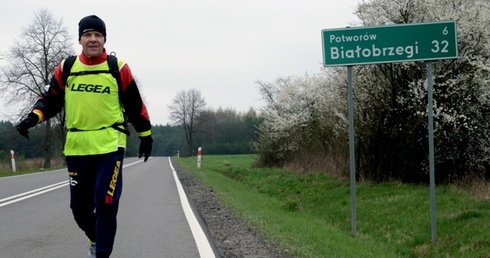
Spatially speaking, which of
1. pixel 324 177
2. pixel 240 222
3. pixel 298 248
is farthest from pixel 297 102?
pixel 298 248

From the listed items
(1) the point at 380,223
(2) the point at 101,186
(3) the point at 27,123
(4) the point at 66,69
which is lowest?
Answer: (1) the point at 380,223

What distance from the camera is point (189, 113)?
95125mm

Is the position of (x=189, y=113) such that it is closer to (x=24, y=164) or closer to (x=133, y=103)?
(x=24, y=164)

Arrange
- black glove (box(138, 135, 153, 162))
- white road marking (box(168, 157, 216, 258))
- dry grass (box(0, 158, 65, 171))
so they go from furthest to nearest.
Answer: dry grass (box(0, 158, 65, 171)), white road marking (box(168, 157, 216, 258)), black glove (box(138, 135, 153, 162))

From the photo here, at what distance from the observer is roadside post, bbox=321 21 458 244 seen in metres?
7.71

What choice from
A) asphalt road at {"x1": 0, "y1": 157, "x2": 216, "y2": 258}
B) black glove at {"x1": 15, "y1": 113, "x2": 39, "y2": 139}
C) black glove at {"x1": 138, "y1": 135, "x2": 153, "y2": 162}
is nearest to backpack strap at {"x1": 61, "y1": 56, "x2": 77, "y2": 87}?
black glove at {"x1": 15, "y1": 113, "x2": 39, "y2": 139}

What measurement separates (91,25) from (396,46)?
5042 millimetres

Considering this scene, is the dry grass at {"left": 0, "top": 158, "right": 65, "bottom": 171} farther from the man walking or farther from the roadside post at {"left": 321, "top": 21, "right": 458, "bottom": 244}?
the man walking

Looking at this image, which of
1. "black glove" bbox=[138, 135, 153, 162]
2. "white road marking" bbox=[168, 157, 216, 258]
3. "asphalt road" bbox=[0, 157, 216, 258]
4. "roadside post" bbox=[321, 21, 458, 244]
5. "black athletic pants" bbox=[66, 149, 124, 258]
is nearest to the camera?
"black athletic pants" bbox=[66, 149, 124, 258]

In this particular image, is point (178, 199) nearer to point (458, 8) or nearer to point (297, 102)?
point (458, 8)

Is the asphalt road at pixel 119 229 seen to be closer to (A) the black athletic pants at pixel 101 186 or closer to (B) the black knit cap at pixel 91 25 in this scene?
(A) the black athletic pants at pixel 101 186

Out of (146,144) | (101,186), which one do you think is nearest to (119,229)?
(146,144)

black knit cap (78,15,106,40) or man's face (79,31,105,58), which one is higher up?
black knit cap (78,15,106,40)

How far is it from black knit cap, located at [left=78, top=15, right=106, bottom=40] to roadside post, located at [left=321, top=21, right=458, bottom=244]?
4.36 m
